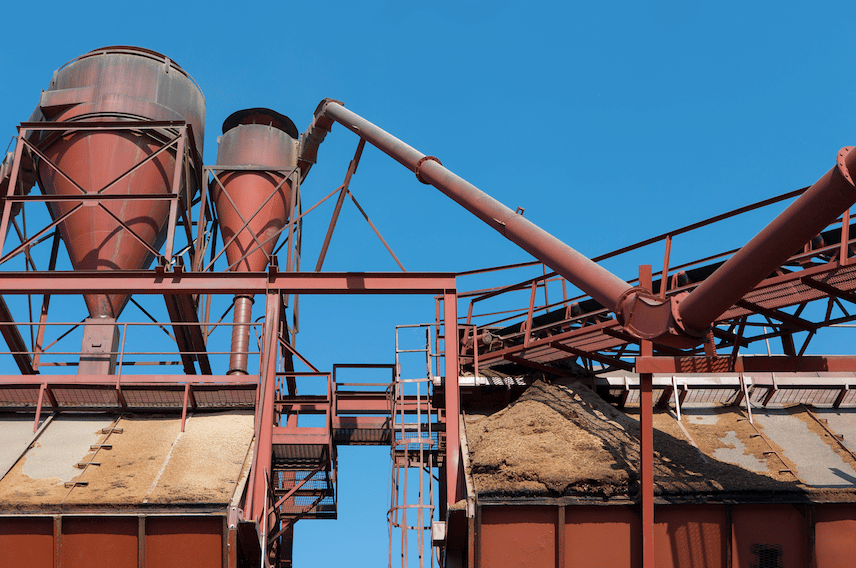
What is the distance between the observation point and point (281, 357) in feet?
63.8

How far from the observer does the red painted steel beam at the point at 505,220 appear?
10.8 m

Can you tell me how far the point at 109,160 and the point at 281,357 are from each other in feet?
19.2

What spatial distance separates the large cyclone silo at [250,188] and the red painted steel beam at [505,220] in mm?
3511

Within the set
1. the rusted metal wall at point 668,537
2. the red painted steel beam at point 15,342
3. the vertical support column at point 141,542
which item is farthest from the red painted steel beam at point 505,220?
the red painted steel beam at point 15,342

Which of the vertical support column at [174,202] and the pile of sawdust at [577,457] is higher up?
the vertical support column at [174,202]

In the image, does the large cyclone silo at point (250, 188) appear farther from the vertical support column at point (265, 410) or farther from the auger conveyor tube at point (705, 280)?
the auger conveyor tube at point (705, 280)

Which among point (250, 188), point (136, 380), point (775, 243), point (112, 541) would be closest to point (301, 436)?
point (136, 380)

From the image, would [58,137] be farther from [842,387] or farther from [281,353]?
[842,387]

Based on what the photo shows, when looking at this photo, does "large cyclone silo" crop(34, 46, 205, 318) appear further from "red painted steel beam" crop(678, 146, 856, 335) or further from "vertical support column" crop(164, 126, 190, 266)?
"red painted steel beam" crop(678, 146, 856, 335)

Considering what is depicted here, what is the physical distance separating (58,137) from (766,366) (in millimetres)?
15647

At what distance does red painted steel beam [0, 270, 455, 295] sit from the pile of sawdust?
2.71 meters

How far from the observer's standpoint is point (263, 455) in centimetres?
1300

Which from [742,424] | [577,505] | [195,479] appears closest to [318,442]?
[195,479]

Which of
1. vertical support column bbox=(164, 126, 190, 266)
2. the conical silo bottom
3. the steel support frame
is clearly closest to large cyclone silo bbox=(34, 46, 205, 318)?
the conical silo bottom
